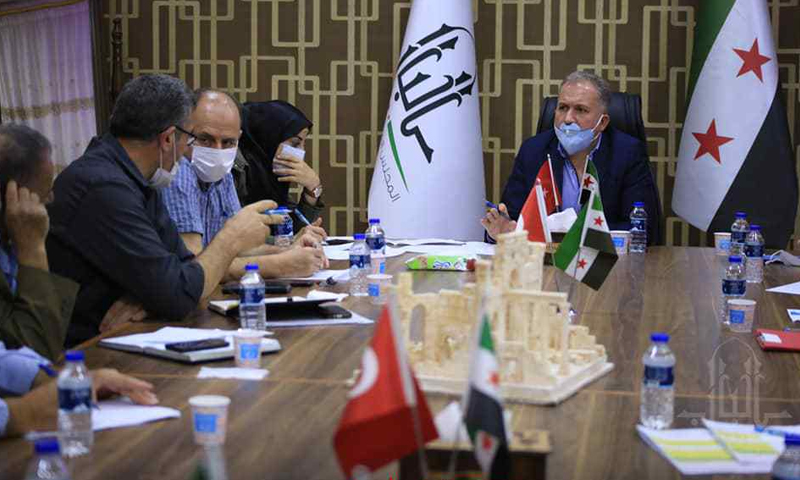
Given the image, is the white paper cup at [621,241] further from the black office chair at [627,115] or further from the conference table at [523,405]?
the conference table at [523,405]

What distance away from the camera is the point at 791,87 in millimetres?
5777

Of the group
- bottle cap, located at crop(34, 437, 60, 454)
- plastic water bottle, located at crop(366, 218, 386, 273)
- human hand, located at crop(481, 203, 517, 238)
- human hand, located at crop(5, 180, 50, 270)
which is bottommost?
bottle cap, located at crop(34, 437, 60, 454)

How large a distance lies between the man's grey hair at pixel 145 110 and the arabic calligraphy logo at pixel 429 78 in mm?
2446

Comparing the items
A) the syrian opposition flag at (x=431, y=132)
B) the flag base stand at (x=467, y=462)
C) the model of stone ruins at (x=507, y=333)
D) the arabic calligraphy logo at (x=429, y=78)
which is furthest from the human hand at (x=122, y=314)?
the arabic calligraphy logo at (x=429, y=78)

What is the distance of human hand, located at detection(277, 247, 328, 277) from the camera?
349 centimetres

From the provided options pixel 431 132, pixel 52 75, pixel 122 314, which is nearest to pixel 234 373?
pixel 122 314

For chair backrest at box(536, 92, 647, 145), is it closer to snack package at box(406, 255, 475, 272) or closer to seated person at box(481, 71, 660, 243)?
seated person at box(481, 71, 660, 243)

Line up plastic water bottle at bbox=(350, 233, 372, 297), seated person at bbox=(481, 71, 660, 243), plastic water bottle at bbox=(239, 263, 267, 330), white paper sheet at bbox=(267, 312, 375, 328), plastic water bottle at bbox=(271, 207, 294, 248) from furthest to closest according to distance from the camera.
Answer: seated person at bbox=(481, 71, 660, 243) → plastic water bottle at bbox=(271, 207, 294, 248) → plastic water bottle at bbox=(350, 233, 372, 297) → white paper sheet at bbox=(267, 312, 375, 328) → plastic water bottle at bbox=(239, 263, 267, 330)

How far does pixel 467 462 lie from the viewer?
147 cm

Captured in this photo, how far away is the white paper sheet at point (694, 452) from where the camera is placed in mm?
1710

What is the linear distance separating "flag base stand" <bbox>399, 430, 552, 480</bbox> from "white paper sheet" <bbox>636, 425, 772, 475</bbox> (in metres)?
0.32

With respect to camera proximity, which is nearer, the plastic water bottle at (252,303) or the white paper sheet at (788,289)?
the plastic water bottle at (252,303)

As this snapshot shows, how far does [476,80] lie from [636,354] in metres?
3.23

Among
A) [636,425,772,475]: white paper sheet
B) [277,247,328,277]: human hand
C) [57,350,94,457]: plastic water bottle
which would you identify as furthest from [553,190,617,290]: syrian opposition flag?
[57,350,94,457]: plastic water bottle
